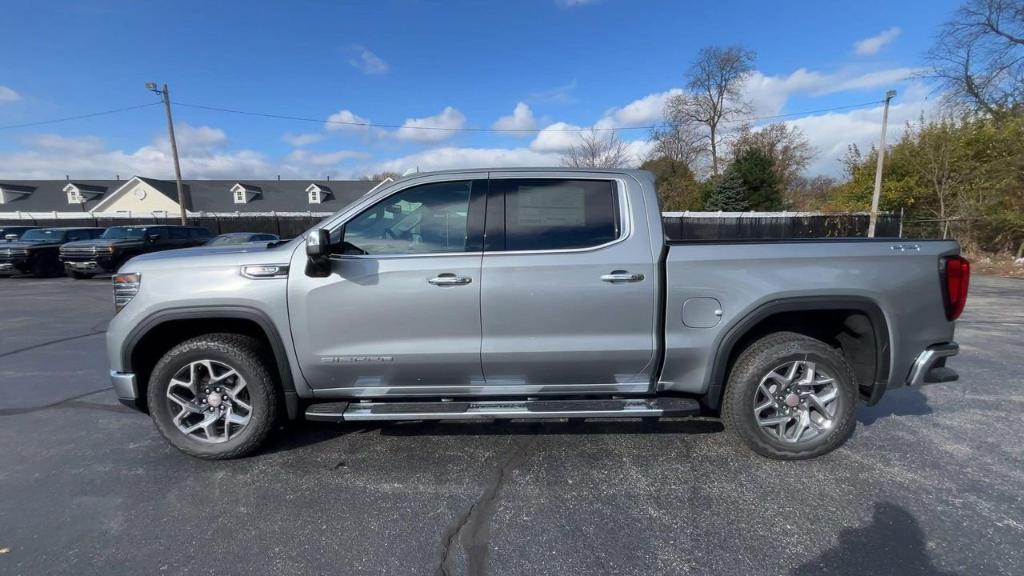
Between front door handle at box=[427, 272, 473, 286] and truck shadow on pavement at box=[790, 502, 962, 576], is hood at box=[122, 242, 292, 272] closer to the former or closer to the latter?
front door handle at box=[427, 272, 473, 286]

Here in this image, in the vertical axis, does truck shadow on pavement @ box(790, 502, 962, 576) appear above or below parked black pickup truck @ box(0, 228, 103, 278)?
below

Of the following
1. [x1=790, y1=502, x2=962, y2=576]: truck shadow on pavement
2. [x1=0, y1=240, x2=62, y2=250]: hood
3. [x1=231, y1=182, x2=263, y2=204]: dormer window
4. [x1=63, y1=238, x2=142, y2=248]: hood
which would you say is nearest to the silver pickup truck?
[x1=790, y1=502, x2=962, y2=576]: truck shadow on pavement

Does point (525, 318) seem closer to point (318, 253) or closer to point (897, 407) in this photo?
point (318, 253)

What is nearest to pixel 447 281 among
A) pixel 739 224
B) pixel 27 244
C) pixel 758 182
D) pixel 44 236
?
pixel 27 244

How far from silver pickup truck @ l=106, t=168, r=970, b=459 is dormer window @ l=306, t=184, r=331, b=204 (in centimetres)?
4683

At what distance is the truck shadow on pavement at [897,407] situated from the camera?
3.74 m

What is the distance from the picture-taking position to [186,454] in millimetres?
3152

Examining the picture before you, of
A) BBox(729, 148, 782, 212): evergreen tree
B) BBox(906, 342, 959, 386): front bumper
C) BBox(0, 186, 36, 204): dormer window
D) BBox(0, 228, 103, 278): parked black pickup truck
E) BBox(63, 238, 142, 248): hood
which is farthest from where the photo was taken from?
BBox(0, 186, 36, 204): dormer window

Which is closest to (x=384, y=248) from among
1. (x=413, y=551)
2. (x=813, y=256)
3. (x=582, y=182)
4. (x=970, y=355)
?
(x=582, y=182)

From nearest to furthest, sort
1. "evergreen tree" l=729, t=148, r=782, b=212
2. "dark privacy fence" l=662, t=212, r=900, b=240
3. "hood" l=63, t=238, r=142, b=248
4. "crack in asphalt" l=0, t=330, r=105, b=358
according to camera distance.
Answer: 1. "crack in asphalt" l=0, t=330, r=105, b=358
2. "hood" l=63, t=238, r=142, b=248
3. "dark privacy fence" l=662, t=212, r=900, b=240
4. "evergreen tree" l=729, t=148, r=782, b=212

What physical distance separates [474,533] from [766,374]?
2.07 meters

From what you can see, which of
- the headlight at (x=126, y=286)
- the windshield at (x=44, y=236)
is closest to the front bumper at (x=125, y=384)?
the headlight at (x=126, y=286)

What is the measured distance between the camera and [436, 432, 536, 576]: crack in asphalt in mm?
2154

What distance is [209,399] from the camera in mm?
3066
